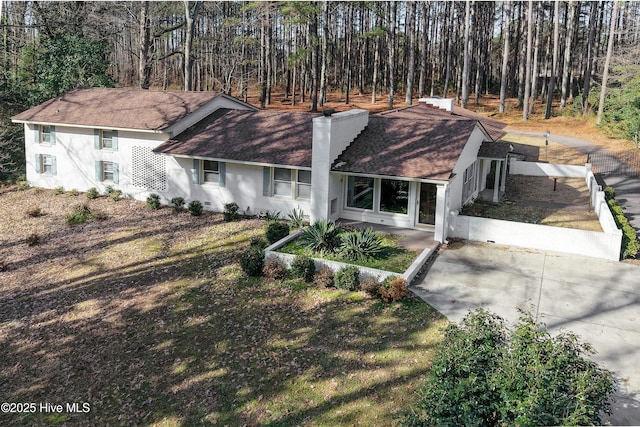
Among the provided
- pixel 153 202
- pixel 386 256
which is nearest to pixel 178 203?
pixel 153 202

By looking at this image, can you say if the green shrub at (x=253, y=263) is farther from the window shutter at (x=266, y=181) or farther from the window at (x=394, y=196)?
the window at (x=394, y=196)

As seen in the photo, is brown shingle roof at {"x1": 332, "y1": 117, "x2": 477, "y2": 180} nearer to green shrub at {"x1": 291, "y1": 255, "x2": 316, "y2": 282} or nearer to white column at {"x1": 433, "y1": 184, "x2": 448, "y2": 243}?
white column at {"x1": 433, "y1": 184, "x2": 448, "y2": 243}

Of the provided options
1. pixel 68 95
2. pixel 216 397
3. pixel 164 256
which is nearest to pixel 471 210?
pixel 164 256

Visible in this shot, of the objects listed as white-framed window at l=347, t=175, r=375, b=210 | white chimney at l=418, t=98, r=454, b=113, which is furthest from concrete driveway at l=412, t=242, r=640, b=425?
white chimney at l=418, t=98, r=454, b=113

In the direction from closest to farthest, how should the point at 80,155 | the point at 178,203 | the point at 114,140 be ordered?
the point at 178,203
the point at 114,140
the point at 80,155

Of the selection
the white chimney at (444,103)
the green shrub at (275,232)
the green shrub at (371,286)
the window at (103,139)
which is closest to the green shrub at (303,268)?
the green shrub at (371,286)

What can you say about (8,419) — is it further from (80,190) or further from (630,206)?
(630,206)

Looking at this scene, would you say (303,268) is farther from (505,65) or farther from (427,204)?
(505,65)
